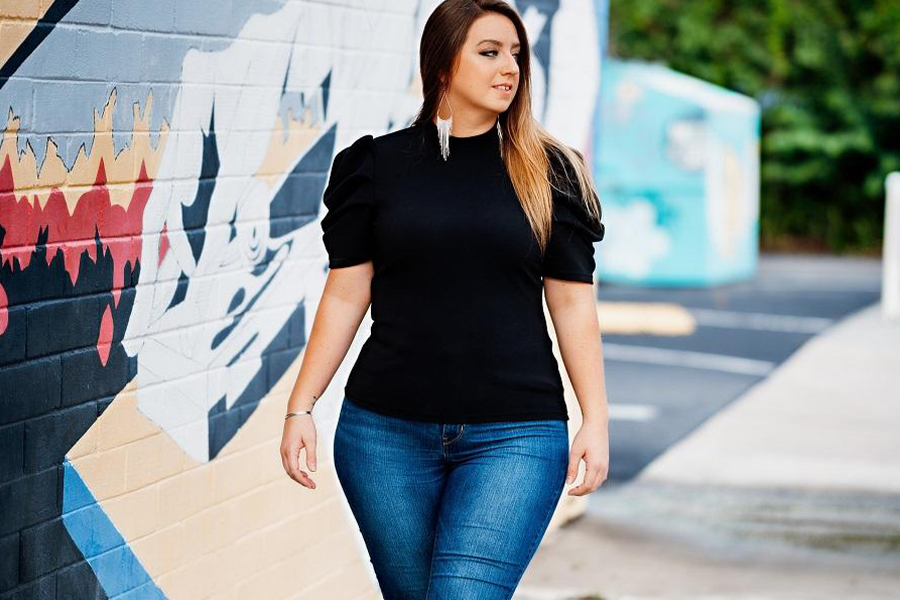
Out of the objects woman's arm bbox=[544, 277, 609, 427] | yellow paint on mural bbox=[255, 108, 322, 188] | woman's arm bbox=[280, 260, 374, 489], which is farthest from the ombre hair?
yellow paint on mural bbox=[255, 108, 322, 188]

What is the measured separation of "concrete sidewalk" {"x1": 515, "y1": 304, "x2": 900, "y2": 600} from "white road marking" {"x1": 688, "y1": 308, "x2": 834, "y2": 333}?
305cm

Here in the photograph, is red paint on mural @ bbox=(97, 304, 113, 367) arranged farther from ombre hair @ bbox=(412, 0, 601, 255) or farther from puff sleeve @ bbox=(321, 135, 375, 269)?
ombre hair @ bbox=(412, 0, 601, 255)

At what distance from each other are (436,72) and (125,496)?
1263mm

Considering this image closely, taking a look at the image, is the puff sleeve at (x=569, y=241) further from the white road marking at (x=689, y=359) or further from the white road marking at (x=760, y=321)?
the white road marking at (x=760, y=321)

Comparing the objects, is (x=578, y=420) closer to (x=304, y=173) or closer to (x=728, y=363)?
(x=304, y=173)

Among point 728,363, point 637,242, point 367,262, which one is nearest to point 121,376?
point 367,262

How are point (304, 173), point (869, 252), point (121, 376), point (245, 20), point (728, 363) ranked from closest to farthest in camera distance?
point (121, 376) → point (245, 20) → point (304, 173) → point (728, 363) → point (869, 252)

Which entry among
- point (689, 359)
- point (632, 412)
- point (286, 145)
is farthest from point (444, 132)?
point (689, 359)

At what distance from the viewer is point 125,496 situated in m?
3.55

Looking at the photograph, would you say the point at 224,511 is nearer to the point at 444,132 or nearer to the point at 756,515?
the point at 444,132

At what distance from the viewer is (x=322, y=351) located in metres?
3.23

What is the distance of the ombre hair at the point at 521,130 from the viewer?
3.10 metres

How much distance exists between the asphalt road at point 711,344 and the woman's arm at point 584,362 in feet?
14.1

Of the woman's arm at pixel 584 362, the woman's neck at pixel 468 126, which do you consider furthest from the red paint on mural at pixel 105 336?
the woman's arm at pixel 584 362
